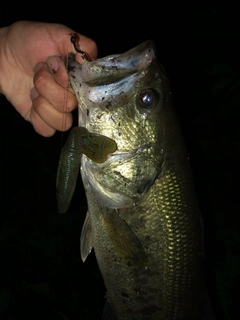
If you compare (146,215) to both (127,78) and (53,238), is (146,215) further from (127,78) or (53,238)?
(53,238)

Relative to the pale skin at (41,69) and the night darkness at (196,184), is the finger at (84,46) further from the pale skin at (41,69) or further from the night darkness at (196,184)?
the night darkness at (196,184)

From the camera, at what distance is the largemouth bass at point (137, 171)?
67.5 inches

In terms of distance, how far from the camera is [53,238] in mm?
4914

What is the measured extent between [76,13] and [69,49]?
21.9 ft

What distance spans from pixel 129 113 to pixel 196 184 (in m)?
3.51

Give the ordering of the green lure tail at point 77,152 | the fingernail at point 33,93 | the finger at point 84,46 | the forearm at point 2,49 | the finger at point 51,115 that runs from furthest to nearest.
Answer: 1. the forearm at point 2,49
2. the fingernail at point 33,93
3. the finger at point 51,115
4. the finger at point 84,46
5. the green lure tail at point 77,152

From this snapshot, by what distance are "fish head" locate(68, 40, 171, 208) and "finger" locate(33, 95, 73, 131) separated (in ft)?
1.75

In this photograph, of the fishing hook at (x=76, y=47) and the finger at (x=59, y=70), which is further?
the finger at (x=59, y=70)

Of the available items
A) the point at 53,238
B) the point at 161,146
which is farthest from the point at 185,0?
the point at 161,146

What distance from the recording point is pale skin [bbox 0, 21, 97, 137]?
2053 millimetres

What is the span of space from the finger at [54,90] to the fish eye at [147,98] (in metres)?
0.54

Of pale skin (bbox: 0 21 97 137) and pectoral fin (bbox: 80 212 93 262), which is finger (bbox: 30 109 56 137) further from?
pectoral fin (bbox: 80 212 93 262)

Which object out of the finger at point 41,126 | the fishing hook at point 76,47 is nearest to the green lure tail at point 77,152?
the fishing hook at point 76,47

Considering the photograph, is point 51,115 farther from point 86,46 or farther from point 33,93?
point 86,46
